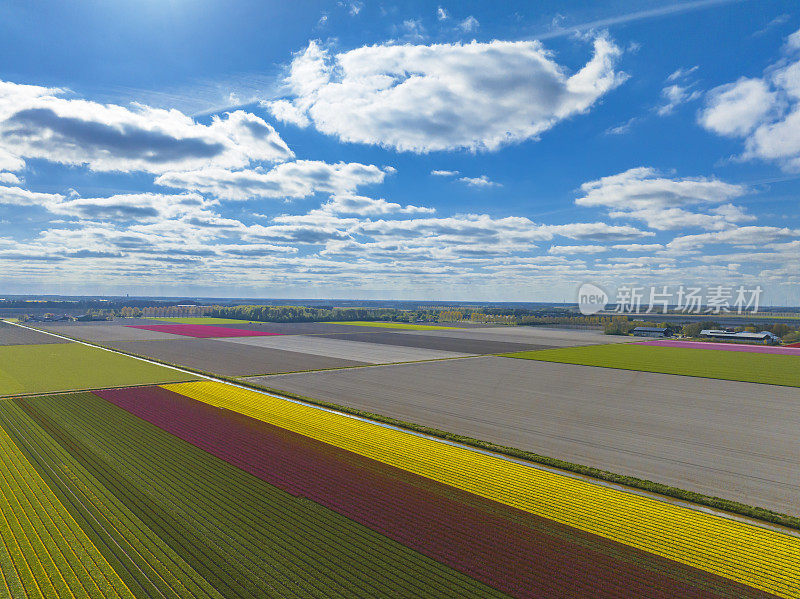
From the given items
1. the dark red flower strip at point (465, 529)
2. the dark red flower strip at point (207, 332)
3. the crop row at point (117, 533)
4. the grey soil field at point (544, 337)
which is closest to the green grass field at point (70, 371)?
the crop row at point (117, 533)

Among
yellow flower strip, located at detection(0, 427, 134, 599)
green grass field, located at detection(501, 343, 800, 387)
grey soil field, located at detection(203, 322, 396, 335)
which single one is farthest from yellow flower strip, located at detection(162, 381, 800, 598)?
grey soil field, located at detection(203, 322, 396, 335)

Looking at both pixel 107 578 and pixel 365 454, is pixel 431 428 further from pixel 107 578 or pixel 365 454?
pixel 107 578

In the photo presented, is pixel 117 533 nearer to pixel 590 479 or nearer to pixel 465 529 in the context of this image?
pixel 465 529

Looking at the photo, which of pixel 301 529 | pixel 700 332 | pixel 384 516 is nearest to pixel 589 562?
pixel 384 516

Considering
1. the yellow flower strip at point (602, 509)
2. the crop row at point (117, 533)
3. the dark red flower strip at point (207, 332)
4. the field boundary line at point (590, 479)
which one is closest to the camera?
the crop row at point (117, 533)

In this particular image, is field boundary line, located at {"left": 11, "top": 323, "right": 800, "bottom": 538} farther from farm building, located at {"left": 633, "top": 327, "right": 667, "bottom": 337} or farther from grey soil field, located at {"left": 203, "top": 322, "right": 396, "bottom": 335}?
farm building, located at {"left": 633, "top": 327, "right": 667, "bottom": 337}

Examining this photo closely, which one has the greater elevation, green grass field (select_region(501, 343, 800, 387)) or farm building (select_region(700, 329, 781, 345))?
farm building (select_region(700, 329, 781, 345))

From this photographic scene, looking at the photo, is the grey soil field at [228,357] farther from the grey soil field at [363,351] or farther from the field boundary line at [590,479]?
the field boundary line at [590,479]
